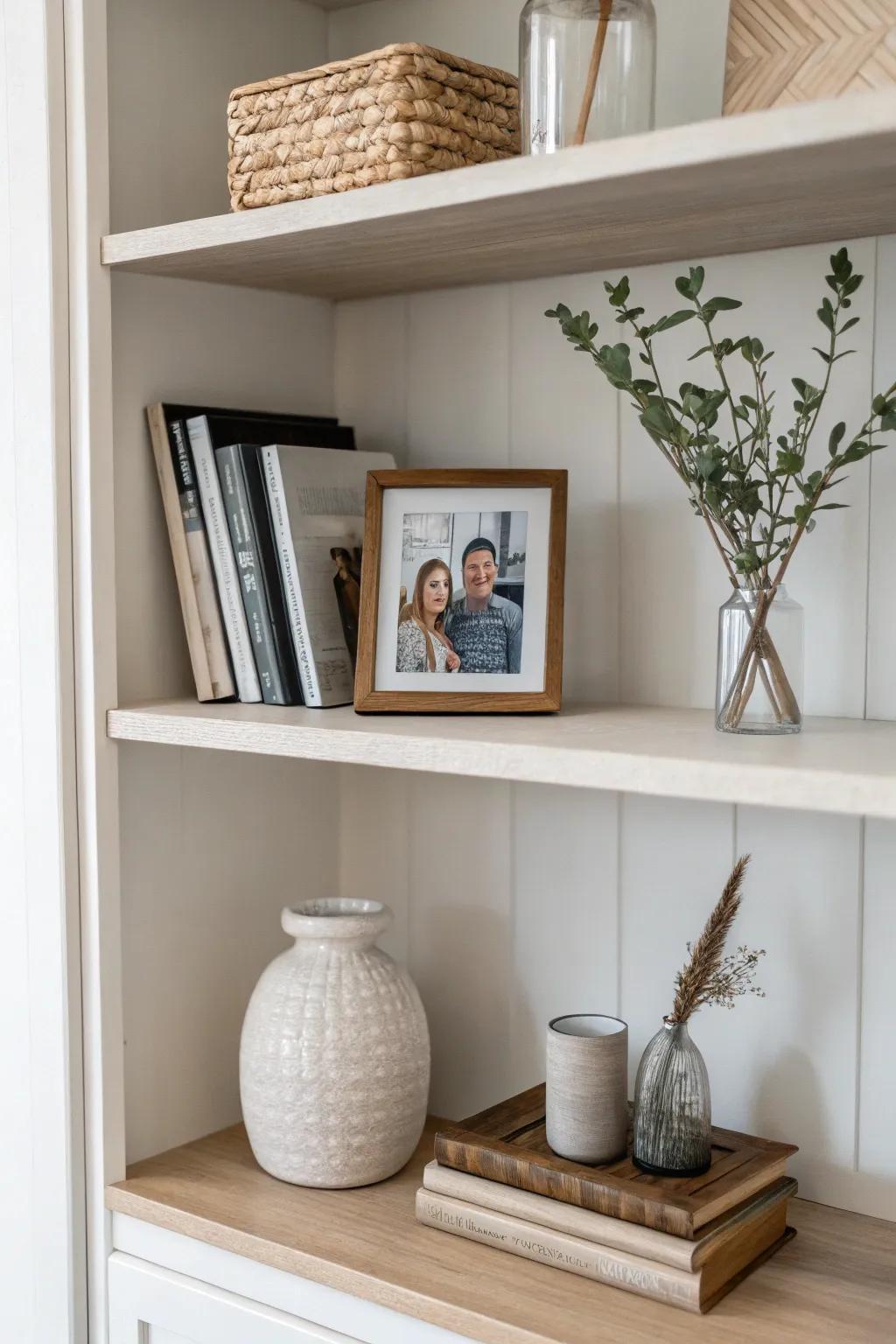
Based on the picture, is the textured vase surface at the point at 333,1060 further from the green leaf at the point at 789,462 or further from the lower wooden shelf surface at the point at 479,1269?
the green leaf at the point at 789,462

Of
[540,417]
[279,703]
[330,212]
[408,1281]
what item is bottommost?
[408,1281]

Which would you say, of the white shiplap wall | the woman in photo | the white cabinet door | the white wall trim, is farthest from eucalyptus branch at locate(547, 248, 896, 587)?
the white cabinet door

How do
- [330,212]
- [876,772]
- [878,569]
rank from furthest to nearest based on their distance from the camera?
[878,569]
[330,212]
[876,772]

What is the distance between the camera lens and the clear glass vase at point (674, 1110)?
1.09 metres

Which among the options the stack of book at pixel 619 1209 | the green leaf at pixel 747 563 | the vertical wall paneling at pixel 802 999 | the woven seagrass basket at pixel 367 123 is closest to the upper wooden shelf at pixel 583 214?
the woven seagrass basket at pixel 367 123

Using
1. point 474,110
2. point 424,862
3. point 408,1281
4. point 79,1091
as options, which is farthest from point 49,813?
point 474,110

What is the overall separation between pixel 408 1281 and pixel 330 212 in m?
0.80

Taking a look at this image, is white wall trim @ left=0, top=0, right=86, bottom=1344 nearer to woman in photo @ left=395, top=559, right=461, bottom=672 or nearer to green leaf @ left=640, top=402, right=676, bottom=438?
woman in photo @ left=395, top=559, right=461, bottom=672

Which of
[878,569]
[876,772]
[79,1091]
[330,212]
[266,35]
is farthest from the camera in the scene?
[266,35]

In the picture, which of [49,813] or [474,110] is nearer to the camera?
[474,110]

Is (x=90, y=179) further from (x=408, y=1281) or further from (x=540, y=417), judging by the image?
(x=408, y=1281)

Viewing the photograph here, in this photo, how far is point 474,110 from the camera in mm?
1080

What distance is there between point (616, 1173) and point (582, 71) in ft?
2.77

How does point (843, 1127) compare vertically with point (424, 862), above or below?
below
